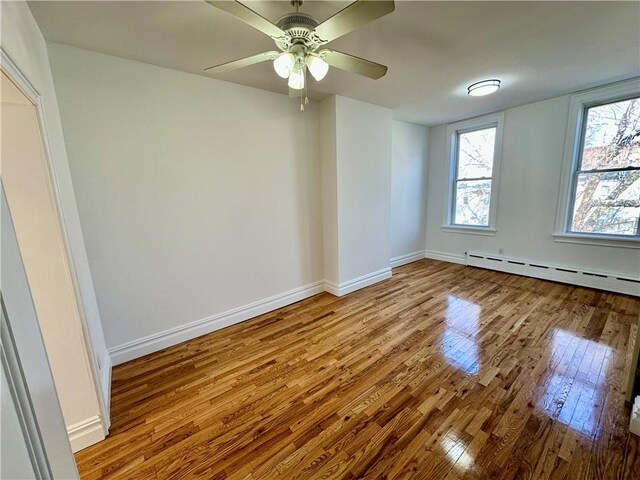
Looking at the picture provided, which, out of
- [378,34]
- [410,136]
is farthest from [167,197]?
[410,136]

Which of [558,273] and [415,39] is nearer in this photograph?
[415,39]

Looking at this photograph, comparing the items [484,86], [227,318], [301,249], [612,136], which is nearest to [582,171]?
[612,136]

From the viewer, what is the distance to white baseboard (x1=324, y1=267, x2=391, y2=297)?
11.4ft

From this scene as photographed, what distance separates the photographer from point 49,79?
1707mm

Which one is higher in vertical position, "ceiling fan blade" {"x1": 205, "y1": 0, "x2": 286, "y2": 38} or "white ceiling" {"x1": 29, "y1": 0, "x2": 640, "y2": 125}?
"white ceiling" {"x1": 29, "y1": 0, "x2": 640, "y2": 125}

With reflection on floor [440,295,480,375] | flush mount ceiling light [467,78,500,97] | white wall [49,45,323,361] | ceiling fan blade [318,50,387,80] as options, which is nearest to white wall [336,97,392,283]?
white wall [49,45,323,361]

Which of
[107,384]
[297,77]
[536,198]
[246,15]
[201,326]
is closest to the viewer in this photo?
[246,15]

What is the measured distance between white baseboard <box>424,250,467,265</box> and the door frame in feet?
16.3

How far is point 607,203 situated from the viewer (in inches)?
130

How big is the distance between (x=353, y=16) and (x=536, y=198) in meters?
3.91

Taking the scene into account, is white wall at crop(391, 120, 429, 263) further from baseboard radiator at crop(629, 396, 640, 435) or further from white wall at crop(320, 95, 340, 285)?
baseboard radiator at crop(629, 396, 640, 435)

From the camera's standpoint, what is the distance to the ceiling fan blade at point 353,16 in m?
1.15

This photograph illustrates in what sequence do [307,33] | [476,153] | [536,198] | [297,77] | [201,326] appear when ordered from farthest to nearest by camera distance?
1. [476,153]
2. [536,198]
3. [201,326]
4. [297,77]
5. [307,33]

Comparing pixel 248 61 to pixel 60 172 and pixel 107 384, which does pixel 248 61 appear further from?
pixel 107 384
